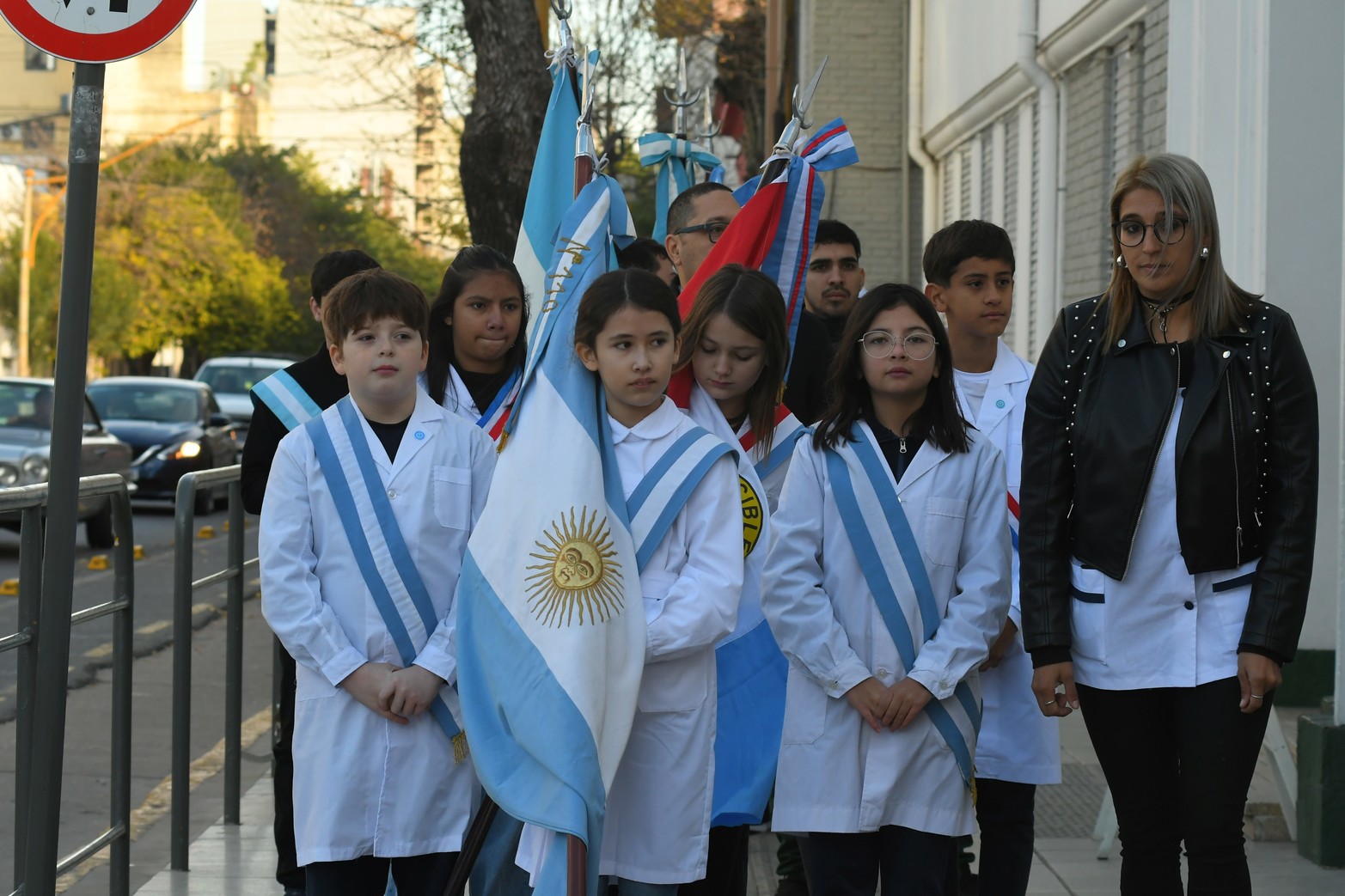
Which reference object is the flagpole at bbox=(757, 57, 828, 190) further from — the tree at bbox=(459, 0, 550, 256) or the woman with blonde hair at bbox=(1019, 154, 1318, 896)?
the tree at bbox=(459, 0, 550, 256)

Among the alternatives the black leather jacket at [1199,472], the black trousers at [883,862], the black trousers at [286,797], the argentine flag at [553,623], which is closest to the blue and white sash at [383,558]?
the argentine flag at [553,623]

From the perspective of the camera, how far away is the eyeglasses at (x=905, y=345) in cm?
401

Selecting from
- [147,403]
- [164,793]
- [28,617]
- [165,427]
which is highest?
[147,403]

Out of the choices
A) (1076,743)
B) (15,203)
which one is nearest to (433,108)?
(1076,743)

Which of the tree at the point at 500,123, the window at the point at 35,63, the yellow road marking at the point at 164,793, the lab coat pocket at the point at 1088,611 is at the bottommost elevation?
the yellow road marking at the point at 164,793

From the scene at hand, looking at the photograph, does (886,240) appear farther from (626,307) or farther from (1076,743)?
(626,307)

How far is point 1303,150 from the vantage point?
6.93m

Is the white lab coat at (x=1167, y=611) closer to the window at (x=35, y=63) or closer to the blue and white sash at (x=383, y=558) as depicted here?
the blue and white sash at (x=383, y=558)

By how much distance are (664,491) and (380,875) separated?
120 centimetres

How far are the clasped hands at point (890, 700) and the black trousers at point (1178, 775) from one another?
36 cm

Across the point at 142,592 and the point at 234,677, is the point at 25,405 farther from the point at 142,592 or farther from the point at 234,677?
the point at 234,677

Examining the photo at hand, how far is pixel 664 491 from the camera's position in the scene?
379cm

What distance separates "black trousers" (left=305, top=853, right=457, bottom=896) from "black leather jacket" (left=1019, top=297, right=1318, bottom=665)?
1499 mm

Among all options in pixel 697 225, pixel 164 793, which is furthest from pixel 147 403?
pixel 697 225
